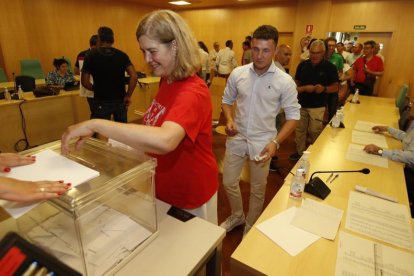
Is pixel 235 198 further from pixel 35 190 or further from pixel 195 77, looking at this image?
pixel 35 190

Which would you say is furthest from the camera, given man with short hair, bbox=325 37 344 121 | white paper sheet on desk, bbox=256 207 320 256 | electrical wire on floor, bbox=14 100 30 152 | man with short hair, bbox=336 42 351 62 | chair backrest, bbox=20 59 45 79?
man with short hair, bbox=336 42 351 62

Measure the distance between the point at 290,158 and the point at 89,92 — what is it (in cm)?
285

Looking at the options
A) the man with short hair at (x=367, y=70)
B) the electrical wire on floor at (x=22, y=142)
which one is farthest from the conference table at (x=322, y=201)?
the electrical wire on floor at (x=22, y=142)

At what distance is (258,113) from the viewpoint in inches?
73.7

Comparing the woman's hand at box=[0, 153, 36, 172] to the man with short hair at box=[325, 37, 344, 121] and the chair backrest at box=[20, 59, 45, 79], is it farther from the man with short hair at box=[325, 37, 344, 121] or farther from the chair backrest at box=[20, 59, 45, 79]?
the chair backrest at box=[20, 59, 45, 79]

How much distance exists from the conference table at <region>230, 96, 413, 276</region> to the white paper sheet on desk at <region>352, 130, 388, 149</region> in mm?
52

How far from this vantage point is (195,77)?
3.40 ft

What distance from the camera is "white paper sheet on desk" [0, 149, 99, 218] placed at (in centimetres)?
66

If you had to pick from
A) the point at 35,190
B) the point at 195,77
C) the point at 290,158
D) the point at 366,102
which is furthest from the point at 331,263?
the point at 366,102

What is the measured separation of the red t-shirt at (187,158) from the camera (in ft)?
3.27

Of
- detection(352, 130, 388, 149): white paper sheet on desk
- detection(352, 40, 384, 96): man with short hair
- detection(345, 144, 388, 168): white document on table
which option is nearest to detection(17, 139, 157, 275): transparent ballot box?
detection(345, 144, 388, 168): white document on table

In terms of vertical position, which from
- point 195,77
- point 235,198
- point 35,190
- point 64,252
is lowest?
point 235,198

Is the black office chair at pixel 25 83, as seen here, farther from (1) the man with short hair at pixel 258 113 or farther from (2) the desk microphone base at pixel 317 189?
(2) the desk microphone base at pixel 317 189

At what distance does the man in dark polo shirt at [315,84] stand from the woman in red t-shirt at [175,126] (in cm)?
258
